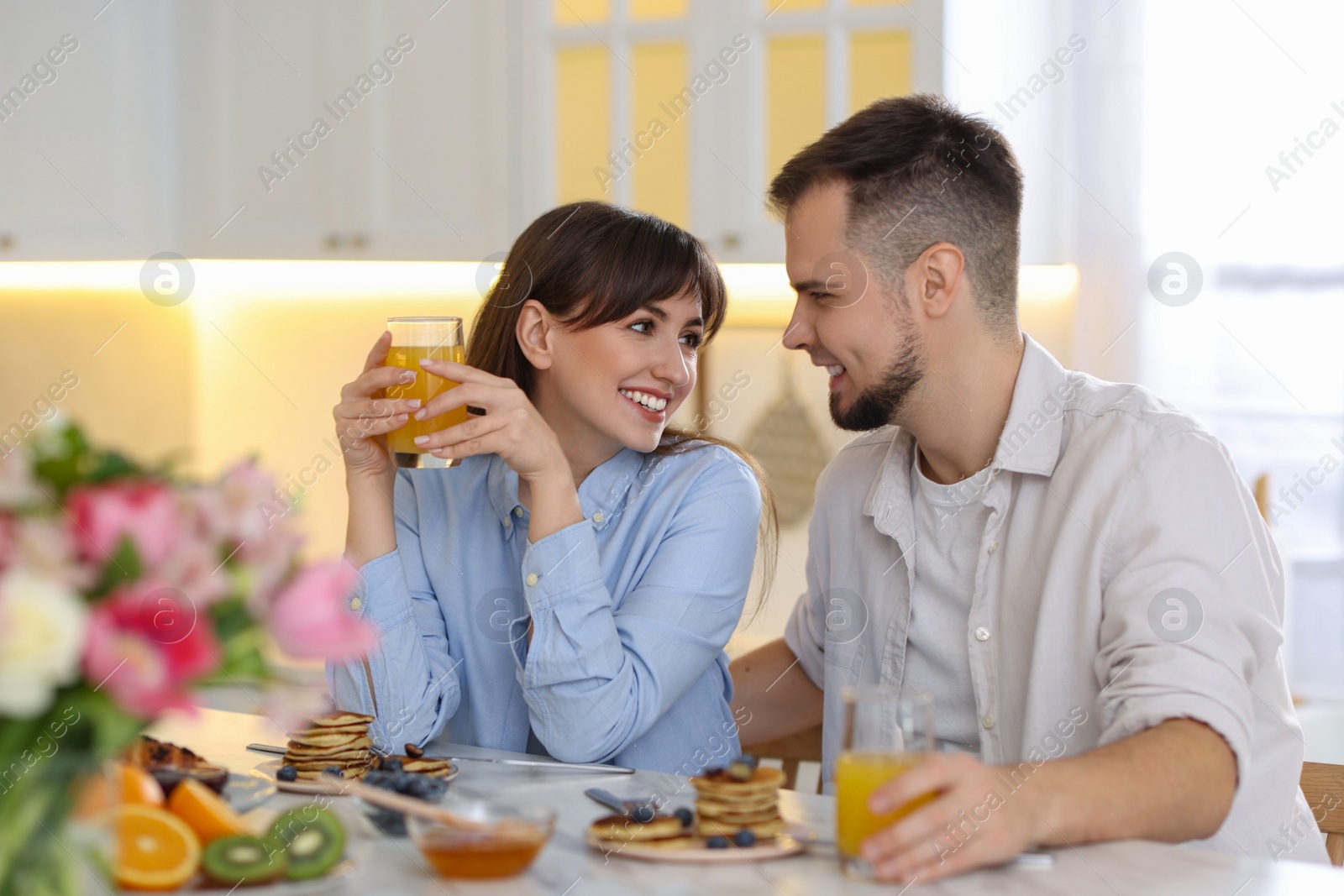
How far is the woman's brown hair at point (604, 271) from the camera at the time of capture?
1.61 m

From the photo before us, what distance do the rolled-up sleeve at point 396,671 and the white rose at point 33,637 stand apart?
86cm

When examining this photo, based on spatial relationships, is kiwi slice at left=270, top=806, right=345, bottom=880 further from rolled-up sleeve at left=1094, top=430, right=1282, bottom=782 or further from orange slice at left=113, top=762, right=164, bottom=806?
rolled-up sleeve at left=1094, top=430, right=1282, bottom=782

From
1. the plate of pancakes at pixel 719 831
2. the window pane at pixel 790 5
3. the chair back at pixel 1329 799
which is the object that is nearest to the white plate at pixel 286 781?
the plate of pancakes at pixel 719 831

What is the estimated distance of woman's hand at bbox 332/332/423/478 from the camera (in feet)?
4.73

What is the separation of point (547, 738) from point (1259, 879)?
0.75 metres

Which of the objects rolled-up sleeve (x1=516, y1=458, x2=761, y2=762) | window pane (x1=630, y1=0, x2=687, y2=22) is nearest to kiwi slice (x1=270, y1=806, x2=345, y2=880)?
rolled-up sleeve (x1=516, y1=458, x2=761, y2=762)

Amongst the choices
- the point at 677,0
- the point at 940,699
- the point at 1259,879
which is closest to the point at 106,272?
the point at 677,0

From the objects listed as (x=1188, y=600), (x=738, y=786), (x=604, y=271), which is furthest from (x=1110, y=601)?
(x=604, y=271)

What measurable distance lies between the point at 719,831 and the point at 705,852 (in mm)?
36

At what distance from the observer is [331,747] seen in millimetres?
1174

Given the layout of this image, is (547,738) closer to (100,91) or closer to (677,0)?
(677,0)

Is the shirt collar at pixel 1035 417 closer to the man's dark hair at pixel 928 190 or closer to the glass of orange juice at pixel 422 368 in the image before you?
the man's dark hair at pixel 928 190

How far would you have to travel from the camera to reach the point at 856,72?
2711mm

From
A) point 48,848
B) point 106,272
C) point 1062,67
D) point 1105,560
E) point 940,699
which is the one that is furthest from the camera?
point 106,272
